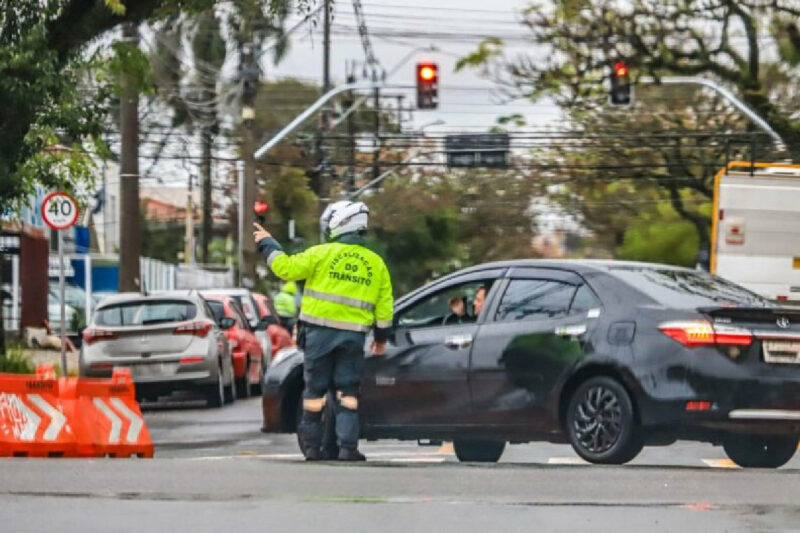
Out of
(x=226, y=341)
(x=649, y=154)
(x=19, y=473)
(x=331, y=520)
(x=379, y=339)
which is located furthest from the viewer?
(x=649, y=154)

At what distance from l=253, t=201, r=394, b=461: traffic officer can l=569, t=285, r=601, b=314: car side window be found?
4.04ft

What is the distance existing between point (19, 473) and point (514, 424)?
141 inches

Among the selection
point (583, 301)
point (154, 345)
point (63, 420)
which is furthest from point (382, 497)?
point (154, 345)

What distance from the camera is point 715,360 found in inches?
458

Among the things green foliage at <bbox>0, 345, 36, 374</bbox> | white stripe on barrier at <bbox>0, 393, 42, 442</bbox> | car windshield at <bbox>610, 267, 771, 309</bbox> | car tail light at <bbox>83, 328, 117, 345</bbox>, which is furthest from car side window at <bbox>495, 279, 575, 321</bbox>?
green foliage at <bbox>0, 345, 36, 374</bbox>

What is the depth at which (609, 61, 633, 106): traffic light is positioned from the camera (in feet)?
109

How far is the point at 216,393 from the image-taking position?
22.9 metres

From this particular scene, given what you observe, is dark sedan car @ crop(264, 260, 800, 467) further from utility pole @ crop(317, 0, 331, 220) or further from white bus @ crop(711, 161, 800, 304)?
utility pole @ crop(317, 0, 331, 220)

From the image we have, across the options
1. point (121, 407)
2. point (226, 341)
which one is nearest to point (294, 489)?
point (121, 407)

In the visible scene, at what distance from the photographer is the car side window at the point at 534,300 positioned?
40.7 feet

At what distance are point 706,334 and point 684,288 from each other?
25.2 inches

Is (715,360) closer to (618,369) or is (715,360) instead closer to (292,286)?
(618,369)

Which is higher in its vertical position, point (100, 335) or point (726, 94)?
point (726, 94)

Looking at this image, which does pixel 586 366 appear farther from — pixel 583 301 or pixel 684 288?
pixel 684 288
